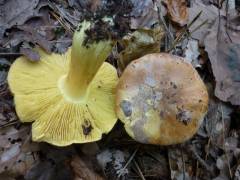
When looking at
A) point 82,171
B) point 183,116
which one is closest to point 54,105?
point 82,171

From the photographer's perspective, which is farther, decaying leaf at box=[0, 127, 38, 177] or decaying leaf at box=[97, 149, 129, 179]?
decaying leaf at box=[97, 149, 129, 179]

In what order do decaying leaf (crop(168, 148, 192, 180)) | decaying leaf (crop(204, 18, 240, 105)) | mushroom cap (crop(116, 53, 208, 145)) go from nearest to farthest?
mushroom cap (crop(116, 53, 208, 145)), decaying leaf (crop(168, 148, 192, 180)), decaying leaf (crop(204, 18, 240, 105))

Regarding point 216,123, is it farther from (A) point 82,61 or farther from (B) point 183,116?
(A) point 82,61

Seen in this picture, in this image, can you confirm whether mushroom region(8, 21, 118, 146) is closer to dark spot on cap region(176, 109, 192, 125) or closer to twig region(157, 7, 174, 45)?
dark spot on cap region(176, 109, 192, 125)

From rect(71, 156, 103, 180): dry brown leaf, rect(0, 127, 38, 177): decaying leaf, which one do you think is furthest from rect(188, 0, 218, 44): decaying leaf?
rect(0, 127, 38, 177): decaying leaf

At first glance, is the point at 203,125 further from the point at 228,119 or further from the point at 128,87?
the point at 128,87

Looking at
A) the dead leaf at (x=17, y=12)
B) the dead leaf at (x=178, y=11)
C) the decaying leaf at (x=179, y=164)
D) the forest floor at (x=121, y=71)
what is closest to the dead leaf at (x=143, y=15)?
the forest floor at (x=121, y=71)
